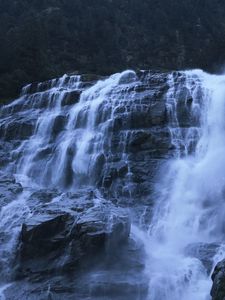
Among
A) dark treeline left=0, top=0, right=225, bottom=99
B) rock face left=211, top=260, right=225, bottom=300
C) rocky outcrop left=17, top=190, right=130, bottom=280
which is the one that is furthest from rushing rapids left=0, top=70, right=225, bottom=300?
dark treeline left=0, top=0, right=225, bottom=99

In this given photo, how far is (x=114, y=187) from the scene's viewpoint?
2409 cm

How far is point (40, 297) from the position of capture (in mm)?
15766

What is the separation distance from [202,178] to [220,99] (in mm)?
7710

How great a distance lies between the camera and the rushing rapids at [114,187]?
657 inches

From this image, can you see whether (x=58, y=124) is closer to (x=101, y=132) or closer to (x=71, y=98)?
(x=71, y=98)

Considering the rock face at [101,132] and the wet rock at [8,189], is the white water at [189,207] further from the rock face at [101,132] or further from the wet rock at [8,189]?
the wet rock at [8,189]

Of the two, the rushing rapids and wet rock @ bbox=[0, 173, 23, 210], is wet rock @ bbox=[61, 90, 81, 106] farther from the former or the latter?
wet rock @ bbox=[0, 173, 23, 210]

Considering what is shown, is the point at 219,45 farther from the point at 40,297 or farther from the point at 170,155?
the point at 40,297

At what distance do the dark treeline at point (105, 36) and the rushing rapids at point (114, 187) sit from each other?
29.0ft

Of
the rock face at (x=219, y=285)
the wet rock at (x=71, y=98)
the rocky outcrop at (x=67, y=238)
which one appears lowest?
the rock face at (x=219, y=285)

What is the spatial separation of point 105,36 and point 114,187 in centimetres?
3493

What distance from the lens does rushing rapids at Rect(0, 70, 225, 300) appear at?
54.7 feet

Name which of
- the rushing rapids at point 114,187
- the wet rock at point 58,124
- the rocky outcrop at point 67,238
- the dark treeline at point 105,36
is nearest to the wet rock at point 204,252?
the rushing rapids at point 114,187

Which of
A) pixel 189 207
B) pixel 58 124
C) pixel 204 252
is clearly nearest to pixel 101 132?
pixel 58 124
